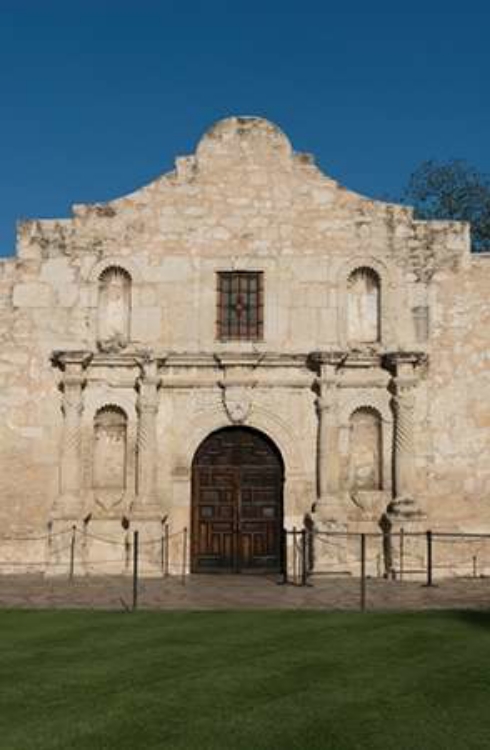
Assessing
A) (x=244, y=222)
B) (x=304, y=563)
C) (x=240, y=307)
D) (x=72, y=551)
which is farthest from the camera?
(x=244, y=222)

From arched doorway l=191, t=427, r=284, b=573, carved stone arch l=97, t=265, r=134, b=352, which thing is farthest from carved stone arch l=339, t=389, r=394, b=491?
carved stone arch l=97, t=265, r=134, b=352

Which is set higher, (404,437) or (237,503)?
(404,437)

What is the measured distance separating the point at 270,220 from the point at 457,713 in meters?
11.8

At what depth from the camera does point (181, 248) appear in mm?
16953

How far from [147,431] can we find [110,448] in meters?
0.92

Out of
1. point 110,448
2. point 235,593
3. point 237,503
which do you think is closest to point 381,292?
point 237,503

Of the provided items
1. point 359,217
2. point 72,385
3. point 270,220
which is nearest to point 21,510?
point 72,385

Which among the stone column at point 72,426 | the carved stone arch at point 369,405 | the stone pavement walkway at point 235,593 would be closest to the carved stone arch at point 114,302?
the stone column at point 72,426

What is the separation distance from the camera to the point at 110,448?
54.9 feet

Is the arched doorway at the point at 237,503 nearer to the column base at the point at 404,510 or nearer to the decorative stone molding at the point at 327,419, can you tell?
the decorative stone molding at the point at 327,419

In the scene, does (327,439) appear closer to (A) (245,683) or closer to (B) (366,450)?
(B) (366,450)

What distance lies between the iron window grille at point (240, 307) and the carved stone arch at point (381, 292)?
1.49 metres

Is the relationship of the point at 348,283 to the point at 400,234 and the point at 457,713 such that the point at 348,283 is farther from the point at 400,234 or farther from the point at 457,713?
the point at 457,713

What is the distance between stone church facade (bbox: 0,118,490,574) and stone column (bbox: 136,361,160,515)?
3 centimetres
